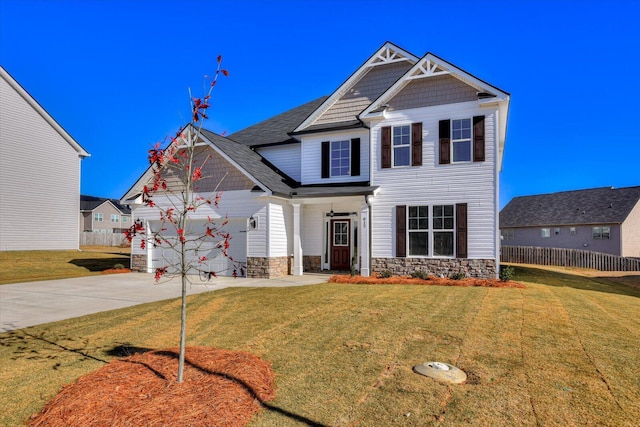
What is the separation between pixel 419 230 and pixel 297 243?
4792 mm

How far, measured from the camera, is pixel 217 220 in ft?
51.8

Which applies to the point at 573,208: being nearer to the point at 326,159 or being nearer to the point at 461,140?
the point at 461,140

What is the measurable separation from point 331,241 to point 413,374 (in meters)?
12.0

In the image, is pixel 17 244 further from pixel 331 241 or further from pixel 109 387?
pixel 109 387

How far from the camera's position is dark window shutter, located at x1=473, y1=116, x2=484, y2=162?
45.1 ft

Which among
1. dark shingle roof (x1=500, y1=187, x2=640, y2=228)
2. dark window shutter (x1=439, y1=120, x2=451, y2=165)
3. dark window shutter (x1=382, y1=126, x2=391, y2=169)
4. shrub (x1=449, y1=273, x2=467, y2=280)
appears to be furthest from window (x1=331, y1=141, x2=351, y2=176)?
dark shingle roof (x1=500, y1=187, x2=640, y2=228)

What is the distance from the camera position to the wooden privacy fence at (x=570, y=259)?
2297 cm

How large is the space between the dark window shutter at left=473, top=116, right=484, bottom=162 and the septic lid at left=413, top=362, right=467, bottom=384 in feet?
33.6

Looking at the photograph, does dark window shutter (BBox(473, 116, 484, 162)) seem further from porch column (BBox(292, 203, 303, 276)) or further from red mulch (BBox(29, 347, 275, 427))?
red mulch (BBox(29, 347, 275, 427))

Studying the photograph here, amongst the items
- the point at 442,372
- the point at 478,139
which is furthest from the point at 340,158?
the point at 442,372

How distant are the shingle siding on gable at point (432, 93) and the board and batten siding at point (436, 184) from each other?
245 millimetres

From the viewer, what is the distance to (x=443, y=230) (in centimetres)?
1416

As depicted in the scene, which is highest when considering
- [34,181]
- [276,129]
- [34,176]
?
[276,129]

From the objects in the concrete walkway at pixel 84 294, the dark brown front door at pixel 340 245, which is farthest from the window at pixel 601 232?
the concrete walkway at pixel 84 294
